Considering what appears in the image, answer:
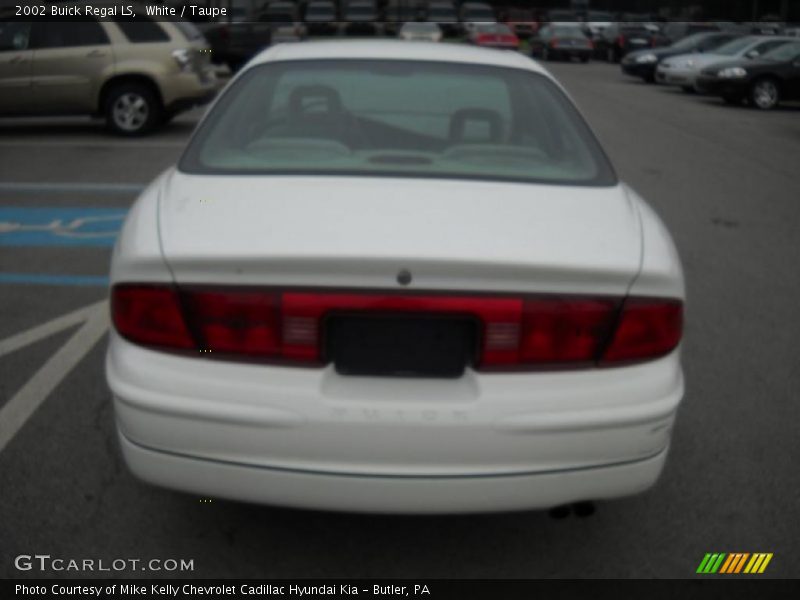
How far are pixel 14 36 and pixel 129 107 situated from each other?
1.77 meters

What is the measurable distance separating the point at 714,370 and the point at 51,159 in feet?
31.4

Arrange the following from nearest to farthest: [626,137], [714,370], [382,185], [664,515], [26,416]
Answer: [382,185]
[664,515]
[26,416]
[714,370]
[626,137]

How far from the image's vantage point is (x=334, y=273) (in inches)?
114

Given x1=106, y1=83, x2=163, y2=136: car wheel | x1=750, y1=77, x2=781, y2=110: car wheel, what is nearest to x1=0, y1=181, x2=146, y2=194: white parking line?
x1=106, y1=83, x2=163, y2=136: car wheel

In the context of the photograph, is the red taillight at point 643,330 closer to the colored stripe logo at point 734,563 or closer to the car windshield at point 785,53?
the colored stripe logo at point 734,563

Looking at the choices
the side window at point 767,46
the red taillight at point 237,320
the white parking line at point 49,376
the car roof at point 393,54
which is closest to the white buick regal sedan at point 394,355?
the red taillight at point 237,320

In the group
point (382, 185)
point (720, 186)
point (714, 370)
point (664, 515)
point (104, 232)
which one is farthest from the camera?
point (720, 186)

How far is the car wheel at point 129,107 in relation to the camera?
14609 mm

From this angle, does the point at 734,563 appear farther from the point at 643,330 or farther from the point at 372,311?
the point at 372,311

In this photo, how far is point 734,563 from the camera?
3514 millimetres

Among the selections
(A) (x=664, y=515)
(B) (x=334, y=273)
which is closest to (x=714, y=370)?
(A) (x=664, y=515)

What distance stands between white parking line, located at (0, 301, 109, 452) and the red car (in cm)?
3340

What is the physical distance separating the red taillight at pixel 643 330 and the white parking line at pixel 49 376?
8.35 feet

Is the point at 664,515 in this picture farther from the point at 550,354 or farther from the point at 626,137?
the point at 626,137
